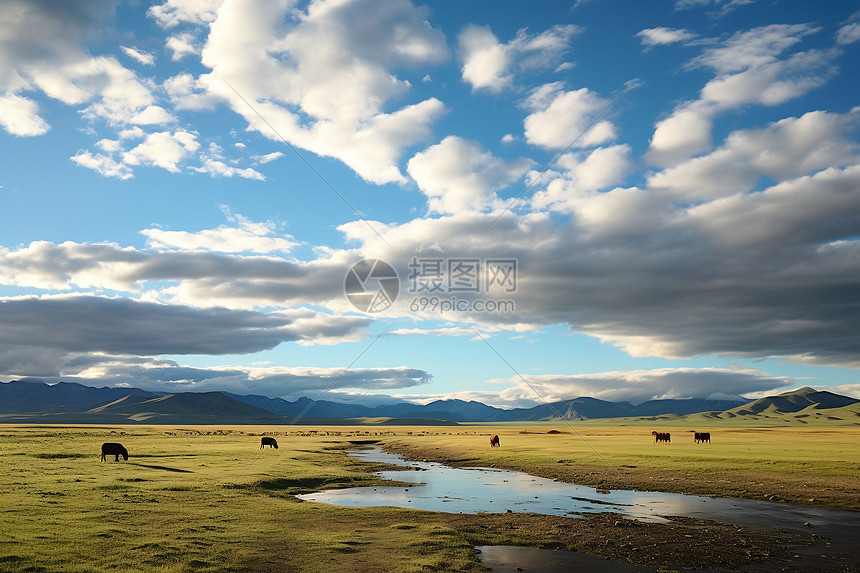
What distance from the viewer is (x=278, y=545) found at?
2073 centimetres

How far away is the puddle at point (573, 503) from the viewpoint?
87.7ft

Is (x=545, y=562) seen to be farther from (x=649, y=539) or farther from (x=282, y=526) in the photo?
(x=282, y=526)

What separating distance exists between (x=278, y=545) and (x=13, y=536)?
9386 millimetres

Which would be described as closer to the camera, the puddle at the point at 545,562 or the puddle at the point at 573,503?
the puddle at the point at 545,562

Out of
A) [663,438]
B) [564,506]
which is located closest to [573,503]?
[564,506]

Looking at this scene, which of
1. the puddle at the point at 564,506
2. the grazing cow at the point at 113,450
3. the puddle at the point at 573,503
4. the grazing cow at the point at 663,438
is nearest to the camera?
the puddle at the point at 564,506

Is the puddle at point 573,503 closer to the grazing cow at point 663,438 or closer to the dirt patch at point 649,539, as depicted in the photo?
the dirt patch at point 649,539

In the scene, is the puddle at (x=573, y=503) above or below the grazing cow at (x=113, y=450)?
below

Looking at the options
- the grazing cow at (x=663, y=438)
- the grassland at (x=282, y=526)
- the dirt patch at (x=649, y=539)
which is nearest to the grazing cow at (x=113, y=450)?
the grassland at (x=282, y=526)

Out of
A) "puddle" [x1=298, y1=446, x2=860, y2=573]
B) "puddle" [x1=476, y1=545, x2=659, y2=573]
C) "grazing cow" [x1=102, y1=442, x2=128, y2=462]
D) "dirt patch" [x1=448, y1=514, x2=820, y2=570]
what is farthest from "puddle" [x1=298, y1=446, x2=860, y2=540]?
"grazing cow" [x1=102, y1=442, x2=128, y2=462]

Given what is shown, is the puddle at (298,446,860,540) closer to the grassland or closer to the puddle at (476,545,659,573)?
the grassland

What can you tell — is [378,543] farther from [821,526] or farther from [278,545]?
[821,526]

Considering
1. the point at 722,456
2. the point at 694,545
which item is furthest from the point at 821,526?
the point at 722,456

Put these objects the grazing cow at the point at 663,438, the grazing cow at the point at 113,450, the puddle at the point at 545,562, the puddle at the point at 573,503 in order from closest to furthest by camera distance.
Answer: the puddle at the point at 545,562 < the puddle at the point at 573,503 < the grazing cow at the point at 113,450 < the grazing cow at the point at 663,438
